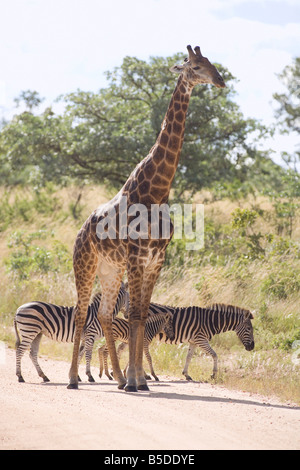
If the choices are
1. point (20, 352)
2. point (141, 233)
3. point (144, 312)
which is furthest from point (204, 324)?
point (141, 233)

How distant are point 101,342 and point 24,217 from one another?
458 inches

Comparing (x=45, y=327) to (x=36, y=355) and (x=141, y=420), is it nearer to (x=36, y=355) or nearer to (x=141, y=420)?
(x=36, y=355)

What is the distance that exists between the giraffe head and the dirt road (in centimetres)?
356

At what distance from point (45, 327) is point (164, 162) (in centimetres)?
318

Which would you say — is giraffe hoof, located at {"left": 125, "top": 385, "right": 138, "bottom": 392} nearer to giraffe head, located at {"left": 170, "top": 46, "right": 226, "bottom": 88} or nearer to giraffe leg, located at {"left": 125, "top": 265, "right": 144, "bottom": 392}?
giraffe leg, located at {"left": 125, "top": 265, "right": 144, "bottom": 392}

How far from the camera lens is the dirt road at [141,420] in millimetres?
4891

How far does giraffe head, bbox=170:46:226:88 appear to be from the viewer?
302 inches

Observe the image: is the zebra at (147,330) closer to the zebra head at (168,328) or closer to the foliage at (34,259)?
the zebra head at (168,328)

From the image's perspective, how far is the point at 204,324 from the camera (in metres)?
10.3

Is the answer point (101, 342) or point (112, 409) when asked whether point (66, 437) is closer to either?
point (112, 409)

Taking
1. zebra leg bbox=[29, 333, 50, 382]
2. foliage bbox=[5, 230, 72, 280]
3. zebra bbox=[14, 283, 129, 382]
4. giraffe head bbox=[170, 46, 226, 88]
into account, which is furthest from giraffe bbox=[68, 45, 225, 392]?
foliage bbox=[5, 230, 72, 280]

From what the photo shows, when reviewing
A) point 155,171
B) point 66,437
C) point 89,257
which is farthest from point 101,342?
point 66,437

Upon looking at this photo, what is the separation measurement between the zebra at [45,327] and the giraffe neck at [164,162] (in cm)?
260

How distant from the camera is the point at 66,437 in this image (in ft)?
16.4
